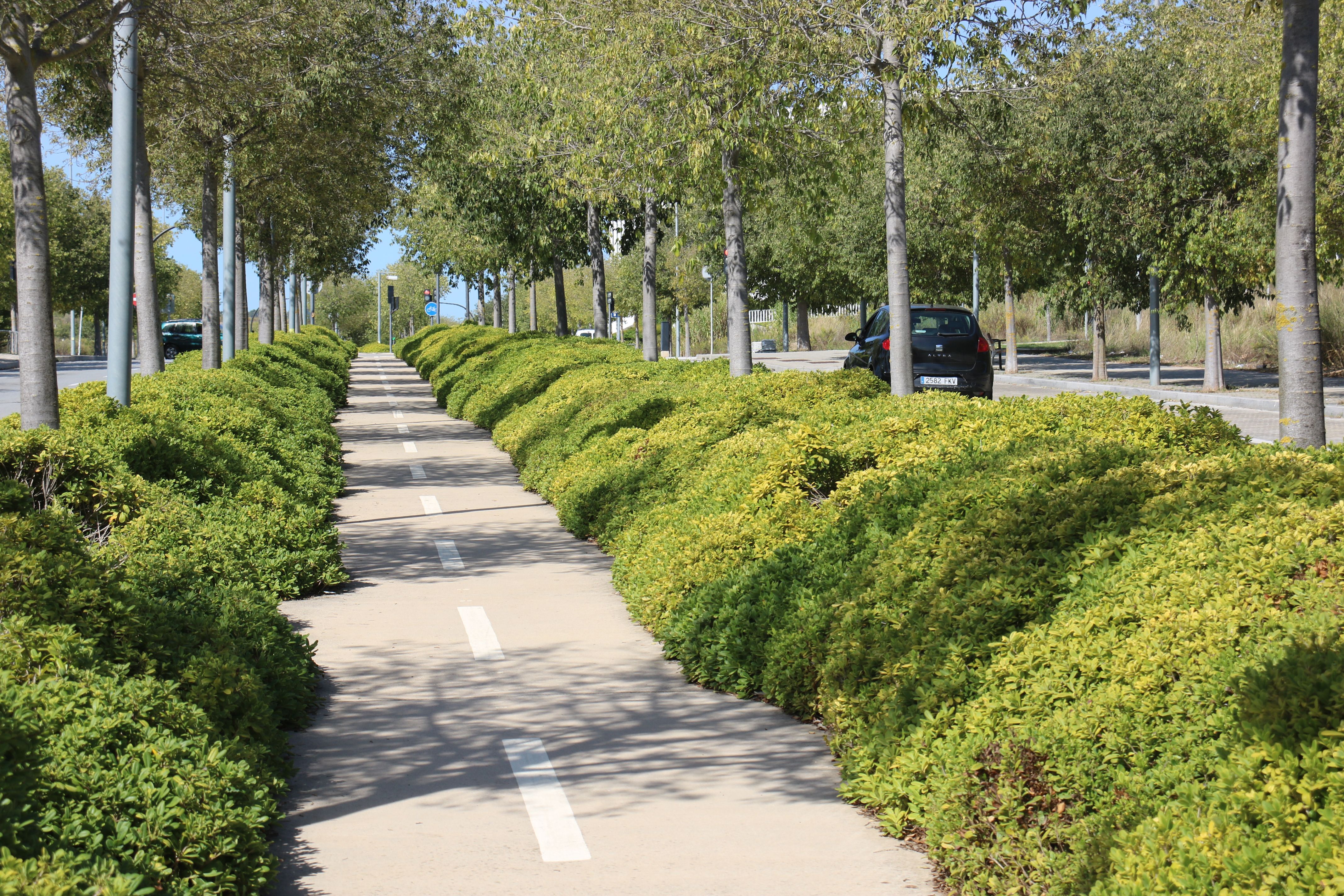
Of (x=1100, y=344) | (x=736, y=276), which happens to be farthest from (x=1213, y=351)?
(x=736, y=276)

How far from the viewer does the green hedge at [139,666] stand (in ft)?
12.6

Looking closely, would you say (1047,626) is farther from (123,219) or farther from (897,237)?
A: (123,219)

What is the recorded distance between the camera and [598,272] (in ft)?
103

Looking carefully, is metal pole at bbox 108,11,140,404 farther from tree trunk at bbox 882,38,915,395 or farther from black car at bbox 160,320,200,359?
black car at bbox 160,320,200,359

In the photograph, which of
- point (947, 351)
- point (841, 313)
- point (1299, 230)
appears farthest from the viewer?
point (841, 313)

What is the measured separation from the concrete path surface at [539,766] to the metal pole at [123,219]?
396 centimetres

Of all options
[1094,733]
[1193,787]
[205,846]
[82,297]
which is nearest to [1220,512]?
[1094,733]

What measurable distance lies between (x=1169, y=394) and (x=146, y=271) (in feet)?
66.1

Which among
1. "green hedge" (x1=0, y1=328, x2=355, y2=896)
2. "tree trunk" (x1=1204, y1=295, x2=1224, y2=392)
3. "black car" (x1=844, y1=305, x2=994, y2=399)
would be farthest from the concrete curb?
"green hedge" (x1=0, y1=328, x2=355, y2=896)

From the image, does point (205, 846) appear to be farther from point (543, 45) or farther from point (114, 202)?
point (543, 45)

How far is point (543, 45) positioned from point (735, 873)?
18391 millimetres

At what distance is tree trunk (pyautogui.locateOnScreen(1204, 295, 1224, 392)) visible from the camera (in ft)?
89.9

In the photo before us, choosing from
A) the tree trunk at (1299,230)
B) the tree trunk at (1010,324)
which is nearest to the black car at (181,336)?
the tree trunk at (1010,324)

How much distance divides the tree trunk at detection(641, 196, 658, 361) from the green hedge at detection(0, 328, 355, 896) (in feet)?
54.6
